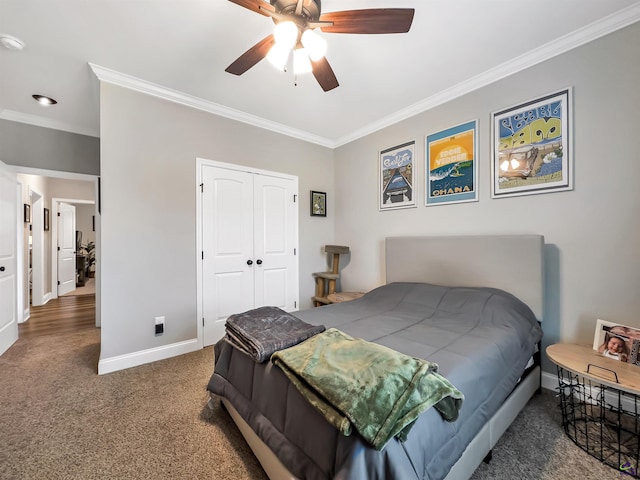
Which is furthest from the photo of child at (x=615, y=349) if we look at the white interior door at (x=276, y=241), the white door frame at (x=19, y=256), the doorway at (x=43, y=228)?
the white door frame at (x=19, y=256)

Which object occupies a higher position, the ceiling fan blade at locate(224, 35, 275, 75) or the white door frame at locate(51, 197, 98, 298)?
the ceiling fan blade at locate(224, 35, 275, 75)

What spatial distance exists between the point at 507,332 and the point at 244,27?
8.83 feet

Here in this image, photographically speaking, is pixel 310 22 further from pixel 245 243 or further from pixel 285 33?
pixel 245 243

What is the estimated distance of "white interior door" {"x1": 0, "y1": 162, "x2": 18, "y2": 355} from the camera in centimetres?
275

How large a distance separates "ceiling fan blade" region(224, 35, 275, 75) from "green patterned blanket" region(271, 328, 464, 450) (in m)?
1.76

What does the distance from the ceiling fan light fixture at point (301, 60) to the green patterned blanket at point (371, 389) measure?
1.67 metres

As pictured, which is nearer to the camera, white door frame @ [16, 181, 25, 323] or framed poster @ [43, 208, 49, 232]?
white door frame @ [16, 181, 25, 323]

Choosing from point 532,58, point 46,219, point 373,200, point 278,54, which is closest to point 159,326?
point 278,54

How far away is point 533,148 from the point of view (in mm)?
2176

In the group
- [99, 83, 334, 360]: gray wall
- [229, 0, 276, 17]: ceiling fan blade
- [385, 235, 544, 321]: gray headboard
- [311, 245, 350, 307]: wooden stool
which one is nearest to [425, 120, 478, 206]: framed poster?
[385, 235, 544, 321]: gray headboard

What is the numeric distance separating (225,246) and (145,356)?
4.22 ft

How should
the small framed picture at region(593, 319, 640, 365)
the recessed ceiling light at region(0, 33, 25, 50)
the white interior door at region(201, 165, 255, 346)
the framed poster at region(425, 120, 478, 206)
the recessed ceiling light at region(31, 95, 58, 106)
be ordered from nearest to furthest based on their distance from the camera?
the small framed picture at region(593, 319, 640, 365)
the recessed ceiling light at region(0, 33, 25, 50)
the framed poster at region(425, 120, 478, 206)
the recessed ceiling light at region(31, 95, 58, 106)
the white interior door at region(201, 165, 255, 346)

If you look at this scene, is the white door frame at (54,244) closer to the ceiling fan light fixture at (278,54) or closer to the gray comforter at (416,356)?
the gray comforter at (416,356)

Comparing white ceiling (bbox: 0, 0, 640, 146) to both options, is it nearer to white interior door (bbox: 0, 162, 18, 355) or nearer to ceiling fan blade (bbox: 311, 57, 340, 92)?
ceiling fan blade (bbox: 311, 57, 340, 92)
